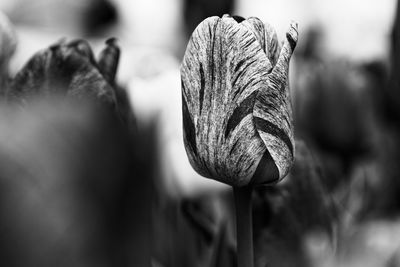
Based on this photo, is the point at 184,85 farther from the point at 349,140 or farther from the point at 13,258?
the point at 349,140

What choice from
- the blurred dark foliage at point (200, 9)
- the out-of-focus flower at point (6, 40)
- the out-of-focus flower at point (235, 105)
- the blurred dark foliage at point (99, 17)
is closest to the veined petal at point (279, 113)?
the out-of-focus flower at point (235, 105)

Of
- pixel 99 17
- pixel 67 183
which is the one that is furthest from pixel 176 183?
pixel 99 17

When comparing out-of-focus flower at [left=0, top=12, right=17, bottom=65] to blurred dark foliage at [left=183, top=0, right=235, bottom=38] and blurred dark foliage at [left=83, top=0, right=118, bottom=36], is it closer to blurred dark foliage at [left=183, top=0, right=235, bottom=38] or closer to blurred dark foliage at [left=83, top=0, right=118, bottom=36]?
blurred dark foliage at [left=183, top=0, right=235, bottom=38]

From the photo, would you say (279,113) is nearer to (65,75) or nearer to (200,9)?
(65,75)

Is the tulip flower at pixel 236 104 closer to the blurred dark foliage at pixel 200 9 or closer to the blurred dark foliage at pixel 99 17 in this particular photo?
the blurred dark foliage at pixel 200 9

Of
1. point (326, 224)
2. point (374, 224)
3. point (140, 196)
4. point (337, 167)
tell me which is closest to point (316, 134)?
point (337, 167)

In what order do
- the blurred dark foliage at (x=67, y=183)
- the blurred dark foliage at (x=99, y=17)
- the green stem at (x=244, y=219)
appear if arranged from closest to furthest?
the blurred dark foliage at (x=67, y=183), the green stem at (x=244, y=219), the blurred dark foliage at (x=99, y=17)

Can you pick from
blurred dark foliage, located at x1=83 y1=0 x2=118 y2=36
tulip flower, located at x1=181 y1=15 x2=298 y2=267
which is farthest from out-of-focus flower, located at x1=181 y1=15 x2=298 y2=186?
blurred dark foliage, located at x1=83 y1=0 x2=118 y2=36
